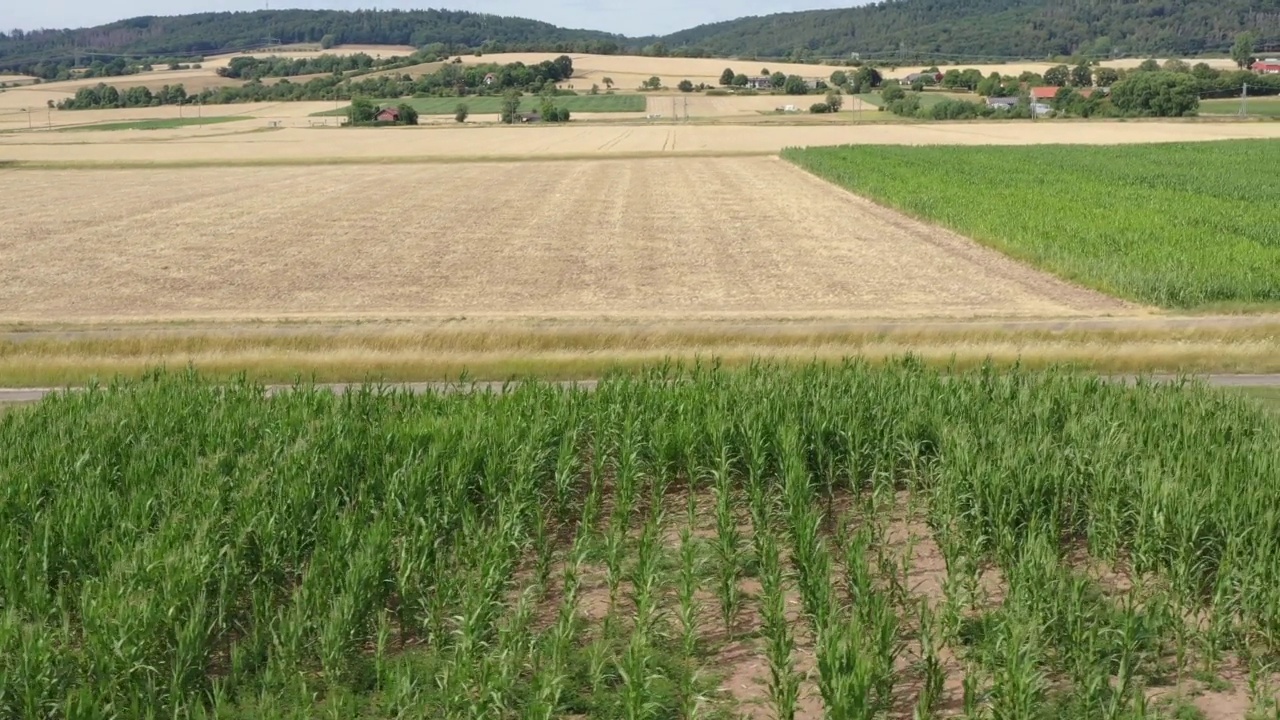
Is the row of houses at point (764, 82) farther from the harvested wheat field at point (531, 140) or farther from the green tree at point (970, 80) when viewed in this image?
the harvested wheat field at point (531, 140)

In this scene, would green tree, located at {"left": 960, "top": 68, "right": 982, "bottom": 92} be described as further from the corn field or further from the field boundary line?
the corn field

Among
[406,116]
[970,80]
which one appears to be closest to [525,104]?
[406,116]

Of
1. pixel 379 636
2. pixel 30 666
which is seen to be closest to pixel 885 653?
pixel 379 636

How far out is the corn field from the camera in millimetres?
7977

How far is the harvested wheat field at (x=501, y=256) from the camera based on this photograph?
1062 inches

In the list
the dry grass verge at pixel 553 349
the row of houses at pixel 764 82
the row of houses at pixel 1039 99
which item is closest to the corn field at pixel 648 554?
the dry grass verge at pixel 553 349

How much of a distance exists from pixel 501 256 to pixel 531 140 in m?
58.4

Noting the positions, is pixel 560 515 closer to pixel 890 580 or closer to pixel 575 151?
pixel 890 580

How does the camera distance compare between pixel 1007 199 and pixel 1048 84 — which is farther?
pixel 1048 84

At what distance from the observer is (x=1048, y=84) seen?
145 m

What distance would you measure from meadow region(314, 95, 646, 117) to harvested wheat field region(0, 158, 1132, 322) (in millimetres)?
75584

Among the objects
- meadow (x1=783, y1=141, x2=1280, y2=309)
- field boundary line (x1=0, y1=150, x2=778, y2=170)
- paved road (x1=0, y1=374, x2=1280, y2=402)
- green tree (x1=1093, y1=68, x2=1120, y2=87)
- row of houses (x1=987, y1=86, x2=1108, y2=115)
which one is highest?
green tree (x1=1093, y1=68, x2=1120, y2=87)

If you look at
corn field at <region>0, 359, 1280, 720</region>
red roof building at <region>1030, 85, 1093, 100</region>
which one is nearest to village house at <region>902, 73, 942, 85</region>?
red roof building at <region>1030, 85, 1093, 100</region>

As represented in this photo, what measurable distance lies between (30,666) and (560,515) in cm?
499
